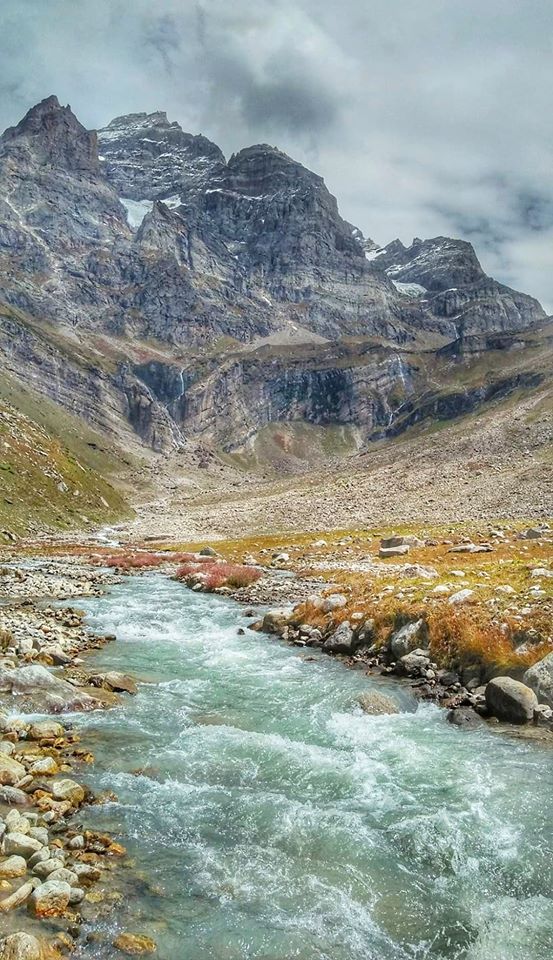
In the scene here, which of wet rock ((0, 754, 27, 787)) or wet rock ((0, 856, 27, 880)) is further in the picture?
wet rock ((0, 754, 27, 787))

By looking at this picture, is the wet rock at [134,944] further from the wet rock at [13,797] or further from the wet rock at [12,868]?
the wet rock at [13,797]

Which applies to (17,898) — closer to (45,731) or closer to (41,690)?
(45,731)

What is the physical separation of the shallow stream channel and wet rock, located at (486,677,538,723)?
0.98m

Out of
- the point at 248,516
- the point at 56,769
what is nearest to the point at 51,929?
the point at 56,769

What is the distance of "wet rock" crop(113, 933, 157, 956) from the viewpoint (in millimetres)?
8188

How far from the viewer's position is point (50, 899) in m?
8.70

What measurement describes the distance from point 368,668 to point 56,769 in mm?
12530

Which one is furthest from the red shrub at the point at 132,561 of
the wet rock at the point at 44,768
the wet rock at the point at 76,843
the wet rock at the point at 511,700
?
the wet rock at the point at 76,843

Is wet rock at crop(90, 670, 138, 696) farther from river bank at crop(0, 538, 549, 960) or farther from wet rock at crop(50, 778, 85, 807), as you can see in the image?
wet rock at crop(50, 778, 85, 807)

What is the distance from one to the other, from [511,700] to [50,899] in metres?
12.8

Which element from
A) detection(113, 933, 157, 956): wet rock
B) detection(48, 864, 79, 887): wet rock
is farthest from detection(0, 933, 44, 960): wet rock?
detection(48, 864, 79, 887): wet rock

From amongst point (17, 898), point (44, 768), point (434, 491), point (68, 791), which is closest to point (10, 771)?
point (44, 768)

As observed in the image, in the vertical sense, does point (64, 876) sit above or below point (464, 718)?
below

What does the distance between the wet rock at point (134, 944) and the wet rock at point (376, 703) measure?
34.0ft
